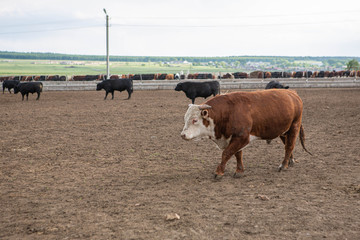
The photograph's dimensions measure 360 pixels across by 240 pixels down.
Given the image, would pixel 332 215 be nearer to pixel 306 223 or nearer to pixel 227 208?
pixel 306 223

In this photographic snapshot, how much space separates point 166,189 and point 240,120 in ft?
5.38

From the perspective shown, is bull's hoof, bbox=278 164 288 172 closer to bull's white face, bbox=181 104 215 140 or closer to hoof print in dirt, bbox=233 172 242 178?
hoof print in dirt, bbox=233 172 242 178

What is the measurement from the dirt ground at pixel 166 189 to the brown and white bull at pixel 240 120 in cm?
59

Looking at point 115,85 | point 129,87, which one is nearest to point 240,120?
point 129,87

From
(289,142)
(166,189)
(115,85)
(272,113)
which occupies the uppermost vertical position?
(272,113)

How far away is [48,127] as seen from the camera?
40.5 ft

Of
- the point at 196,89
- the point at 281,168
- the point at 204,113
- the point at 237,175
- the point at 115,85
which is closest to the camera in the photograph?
the point at 204,113

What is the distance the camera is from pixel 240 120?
6379 mm

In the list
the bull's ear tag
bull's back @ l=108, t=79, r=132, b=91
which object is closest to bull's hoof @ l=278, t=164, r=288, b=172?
the bull's ear tag

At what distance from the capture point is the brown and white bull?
20.9 ft

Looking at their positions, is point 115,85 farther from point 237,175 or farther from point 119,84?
point 237,175

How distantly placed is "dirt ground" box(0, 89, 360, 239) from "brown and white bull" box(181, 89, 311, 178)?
1.93 feet

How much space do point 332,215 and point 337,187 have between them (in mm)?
1319

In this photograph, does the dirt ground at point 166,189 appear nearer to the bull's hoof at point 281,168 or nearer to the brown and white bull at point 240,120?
the bull's hoof at point 281,168
